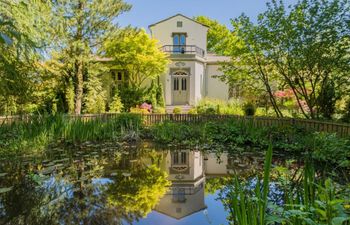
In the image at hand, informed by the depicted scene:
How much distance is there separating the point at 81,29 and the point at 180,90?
7.92 metres

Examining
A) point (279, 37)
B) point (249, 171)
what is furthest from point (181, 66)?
point (249, 171)

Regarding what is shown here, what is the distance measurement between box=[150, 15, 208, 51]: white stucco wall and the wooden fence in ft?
33.9

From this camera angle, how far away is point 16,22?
555cm

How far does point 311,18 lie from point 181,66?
11303 mm

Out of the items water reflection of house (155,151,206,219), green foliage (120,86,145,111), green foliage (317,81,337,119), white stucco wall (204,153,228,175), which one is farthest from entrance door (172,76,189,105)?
white stucco wall (204,153,228,175)

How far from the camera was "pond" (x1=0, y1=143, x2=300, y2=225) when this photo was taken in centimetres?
342

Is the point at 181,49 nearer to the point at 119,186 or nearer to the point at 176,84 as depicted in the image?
the point at 176,84

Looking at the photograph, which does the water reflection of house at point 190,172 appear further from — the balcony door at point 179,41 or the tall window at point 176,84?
the balcony door at point 179,41

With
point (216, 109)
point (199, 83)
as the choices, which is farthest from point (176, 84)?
point (216, 109)

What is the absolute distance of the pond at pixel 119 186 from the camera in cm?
342

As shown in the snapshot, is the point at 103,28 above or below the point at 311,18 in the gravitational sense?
above

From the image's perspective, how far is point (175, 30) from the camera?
765 inches

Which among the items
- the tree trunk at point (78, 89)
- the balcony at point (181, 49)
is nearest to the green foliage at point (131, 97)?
the tree trunk at point (78, 89)

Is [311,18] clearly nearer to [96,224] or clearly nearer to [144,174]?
[144,174]
